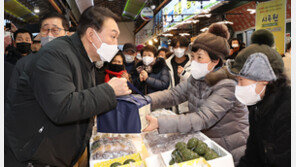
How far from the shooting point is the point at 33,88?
4.02 feet

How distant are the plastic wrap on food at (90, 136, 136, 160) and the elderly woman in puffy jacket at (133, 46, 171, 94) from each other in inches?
86.6

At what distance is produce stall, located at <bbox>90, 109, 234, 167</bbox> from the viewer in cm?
125

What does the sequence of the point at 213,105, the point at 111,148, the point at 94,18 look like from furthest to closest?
1. the point at 213,105
2. the point at 111,148
3. the point at 94,18

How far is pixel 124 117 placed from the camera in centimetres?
→ 156

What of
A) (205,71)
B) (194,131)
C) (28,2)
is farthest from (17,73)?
(28,2)

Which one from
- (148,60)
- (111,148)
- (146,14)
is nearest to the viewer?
(111,148)

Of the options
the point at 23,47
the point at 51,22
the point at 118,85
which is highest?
the point at 51,22

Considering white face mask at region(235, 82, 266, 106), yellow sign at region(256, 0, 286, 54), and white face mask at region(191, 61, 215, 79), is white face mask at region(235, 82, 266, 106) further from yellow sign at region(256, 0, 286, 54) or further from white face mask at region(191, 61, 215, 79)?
yellow sign at region(256, 0, 286, 54)

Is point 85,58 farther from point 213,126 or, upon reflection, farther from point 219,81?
point 213,126

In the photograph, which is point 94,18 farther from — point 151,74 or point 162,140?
point 151,74

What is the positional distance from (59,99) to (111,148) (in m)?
0.66

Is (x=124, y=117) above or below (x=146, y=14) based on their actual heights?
below

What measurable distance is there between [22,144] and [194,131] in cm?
133

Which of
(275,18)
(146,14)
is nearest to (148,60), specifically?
(275,18)
